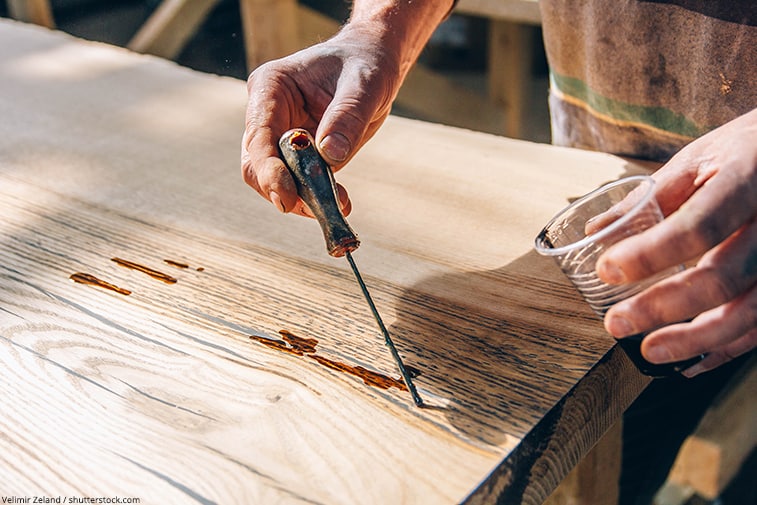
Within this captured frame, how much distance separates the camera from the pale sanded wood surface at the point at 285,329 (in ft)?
2.45

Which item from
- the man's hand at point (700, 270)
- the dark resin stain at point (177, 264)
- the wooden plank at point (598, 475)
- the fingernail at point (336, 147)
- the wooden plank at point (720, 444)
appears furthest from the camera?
the wooden plank at point (720, 444)

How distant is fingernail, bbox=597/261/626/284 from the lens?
70 cm

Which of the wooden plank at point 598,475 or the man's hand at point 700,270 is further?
the wooden plank at point 598,475

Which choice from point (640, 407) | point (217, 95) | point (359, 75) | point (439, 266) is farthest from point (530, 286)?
point (217, 95)

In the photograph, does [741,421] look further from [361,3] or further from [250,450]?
[250,450]

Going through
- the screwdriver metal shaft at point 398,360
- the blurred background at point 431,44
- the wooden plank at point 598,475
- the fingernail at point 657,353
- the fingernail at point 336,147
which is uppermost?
the fingernail at point 336,147

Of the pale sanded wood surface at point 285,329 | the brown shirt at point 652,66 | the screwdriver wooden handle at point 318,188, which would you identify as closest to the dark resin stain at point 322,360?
the pale sanded wood surface at point 285,329

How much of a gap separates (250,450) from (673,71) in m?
0.95

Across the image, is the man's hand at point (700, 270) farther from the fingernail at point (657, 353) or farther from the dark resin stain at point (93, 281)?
the dark resin stain at point (93, 281)

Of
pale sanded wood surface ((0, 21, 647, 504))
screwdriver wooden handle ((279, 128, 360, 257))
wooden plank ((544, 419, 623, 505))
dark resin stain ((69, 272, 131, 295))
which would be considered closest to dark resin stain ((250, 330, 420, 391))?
pale sanded wood surface ((0, 21, 647, 504))

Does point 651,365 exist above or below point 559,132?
above

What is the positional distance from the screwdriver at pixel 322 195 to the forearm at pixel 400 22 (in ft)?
1.12

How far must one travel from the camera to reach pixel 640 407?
140cm

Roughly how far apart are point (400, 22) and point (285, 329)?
0.60 m
